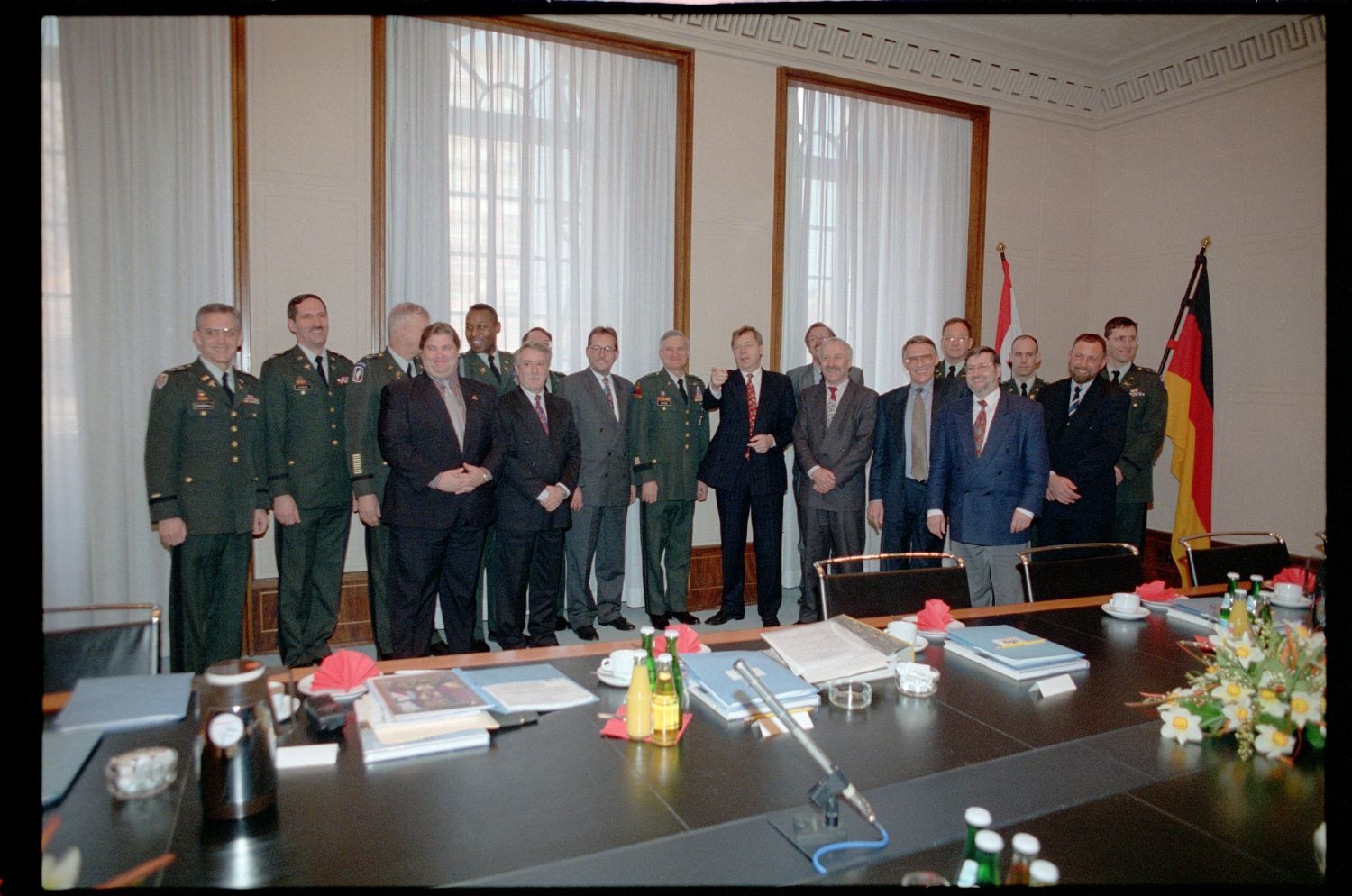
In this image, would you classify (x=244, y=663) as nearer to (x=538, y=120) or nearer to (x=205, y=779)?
(x=205, y=779)

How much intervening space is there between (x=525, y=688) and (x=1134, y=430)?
433cm

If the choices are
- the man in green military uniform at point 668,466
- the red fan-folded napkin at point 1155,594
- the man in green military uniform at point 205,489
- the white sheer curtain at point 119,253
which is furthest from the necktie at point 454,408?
the red fan-folded napkin at point 1155,594

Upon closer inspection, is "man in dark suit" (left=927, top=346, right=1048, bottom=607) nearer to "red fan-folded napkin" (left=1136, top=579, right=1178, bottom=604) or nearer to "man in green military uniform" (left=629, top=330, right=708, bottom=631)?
"red fan-folded napkin" (left=1136, top=579, right=1178, bottom=604)

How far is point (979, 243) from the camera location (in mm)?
5969

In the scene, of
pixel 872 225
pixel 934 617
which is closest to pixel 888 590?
pixel 934 617

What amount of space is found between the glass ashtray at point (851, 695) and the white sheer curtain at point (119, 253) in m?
3.64

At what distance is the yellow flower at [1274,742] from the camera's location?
55.6 inches

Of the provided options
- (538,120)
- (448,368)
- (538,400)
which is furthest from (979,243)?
(448,368)

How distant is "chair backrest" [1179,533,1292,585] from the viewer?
113 inches

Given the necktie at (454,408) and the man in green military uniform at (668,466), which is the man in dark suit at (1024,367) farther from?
the necktie at (454,408)

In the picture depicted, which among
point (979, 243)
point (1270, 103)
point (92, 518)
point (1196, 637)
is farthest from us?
point (979, 243)

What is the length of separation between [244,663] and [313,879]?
0.37m

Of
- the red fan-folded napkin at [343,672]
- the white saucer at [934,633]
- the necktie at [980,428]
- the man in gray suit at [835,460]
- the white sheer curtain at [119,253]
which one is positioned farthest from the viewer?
the man in gray suit at [835,460]

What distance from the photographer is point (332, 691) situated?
158 centimetres
